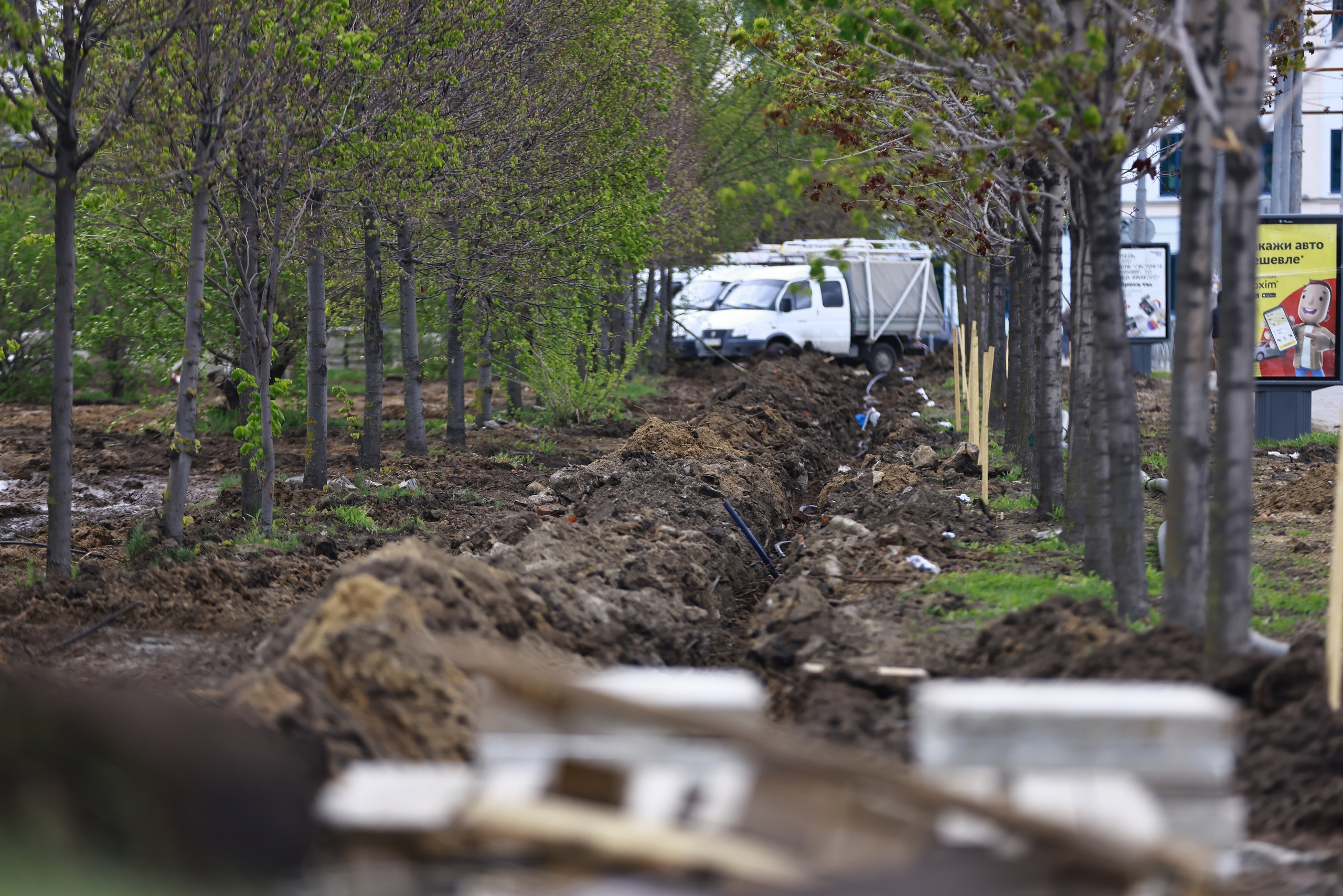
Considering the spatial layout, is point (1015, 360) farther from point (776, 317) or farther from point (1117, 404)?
point (776, 317)

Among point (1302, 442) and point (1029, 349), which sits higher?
point (1029, 349)

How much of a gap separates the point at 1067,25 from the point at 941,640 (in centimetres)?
337

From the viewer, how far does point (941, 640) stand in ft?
21.7

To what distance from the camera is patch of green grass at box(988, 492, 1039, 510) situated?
1116cm

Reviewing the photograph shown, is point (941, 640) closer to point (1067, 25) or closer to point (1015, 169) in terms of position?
point (1067, 25)

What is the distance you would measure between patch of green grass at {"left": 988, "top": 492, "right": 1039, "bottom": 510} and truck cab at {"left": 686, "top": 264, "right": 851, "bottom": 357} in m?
17.4

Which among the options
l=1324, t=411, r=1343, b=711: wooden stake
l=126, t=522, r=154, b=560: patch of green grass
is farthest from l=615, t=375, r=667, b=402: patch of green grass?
l=1324, t=411, r=1343, b=711: wooden stake

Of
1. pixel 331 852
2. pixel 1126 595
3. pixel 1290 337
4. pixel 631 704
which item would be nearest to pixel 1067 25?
pixel 1126 595

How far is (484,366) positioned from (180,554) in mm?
9283

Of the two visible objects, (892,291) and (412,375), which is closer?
(412,375)

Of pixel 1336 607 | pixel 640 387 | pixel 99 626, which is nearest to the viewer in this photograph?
pixel 1336 607

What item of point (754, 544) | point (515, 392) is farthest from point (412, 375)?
point (754, 544)

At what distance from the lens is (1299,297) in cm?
1474

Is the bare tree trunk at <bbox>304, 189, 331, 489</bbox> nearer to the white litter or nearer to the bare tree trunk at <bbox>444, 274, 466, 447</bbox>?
the bare tree trunk at <bbox>444, 274, 466, 447</bbox>
